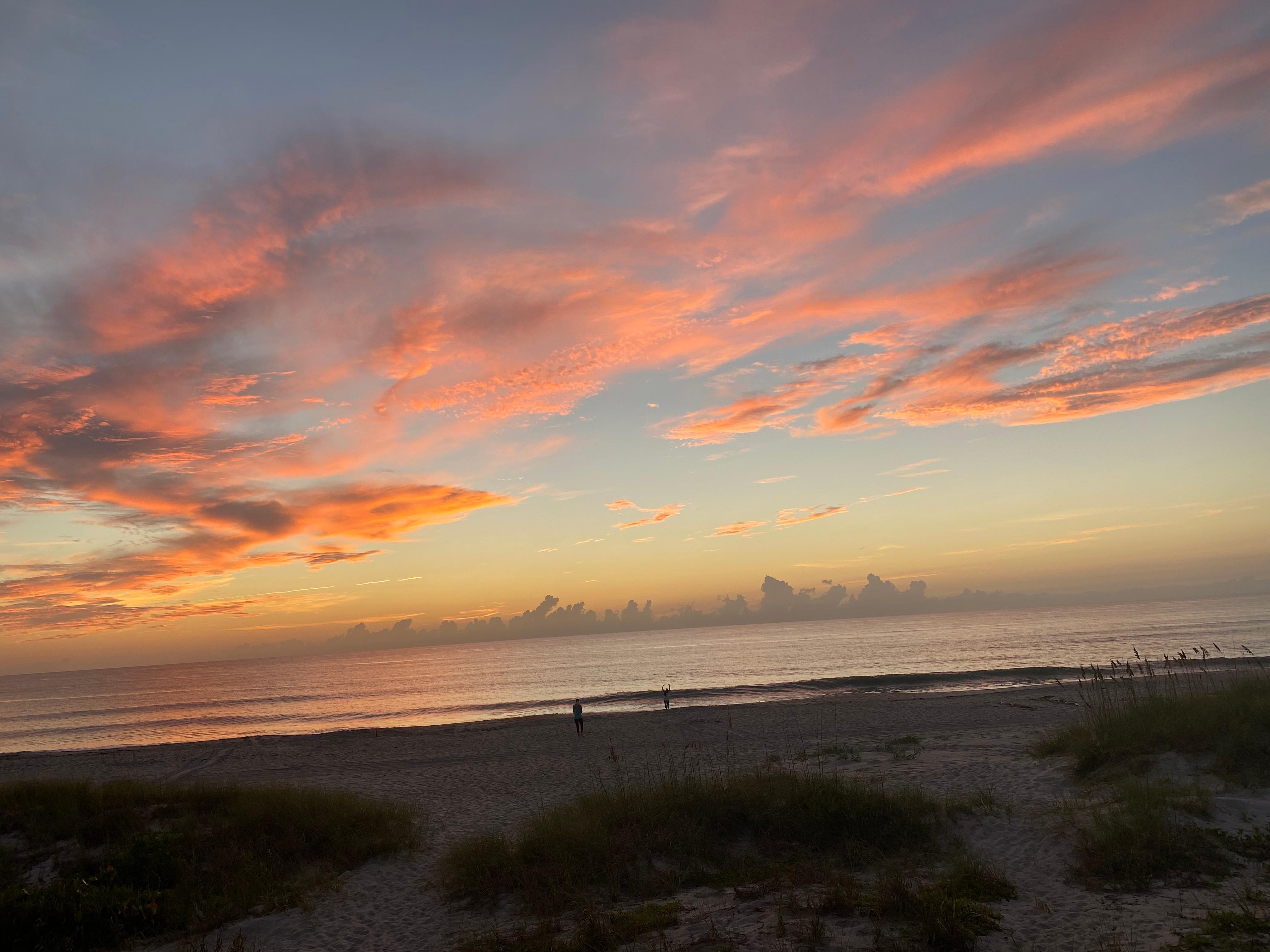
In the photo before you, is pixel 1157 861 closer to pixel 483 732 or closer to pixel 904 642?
pixel 483 732

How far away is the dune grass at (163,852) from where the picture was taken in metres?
9.78

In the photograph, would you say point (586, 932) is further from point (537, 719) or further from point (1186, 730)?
point (537, 719)

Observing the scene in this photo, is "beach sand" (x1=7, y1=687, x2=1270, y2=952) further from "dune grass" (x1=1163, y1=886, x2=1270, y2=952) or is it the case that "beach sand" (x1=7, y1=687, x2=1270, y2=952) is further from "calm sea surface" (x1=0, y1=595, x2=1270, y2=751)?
"calm sea surface" (x1=0, y1=595, x2=1270, y2=751)

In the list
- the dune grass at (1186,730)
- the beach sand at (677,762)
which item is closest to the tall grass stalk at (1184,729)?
the dune grass at (1186,730)

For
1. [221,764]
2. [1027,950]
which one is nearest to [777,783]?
[1027,950]

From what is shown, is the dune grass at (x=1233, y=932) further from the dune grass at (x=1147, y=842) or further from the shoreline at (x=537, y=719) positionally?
the shoreline at (x=537, y=719)

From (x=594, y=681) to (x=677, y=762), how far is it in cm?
6060

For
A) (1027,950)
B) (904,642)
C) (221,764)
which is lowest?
(904,642)

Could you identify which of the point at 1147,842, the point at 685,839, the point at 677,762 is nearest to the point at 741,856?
the point at 685,839

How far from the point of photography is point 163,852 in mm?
11688

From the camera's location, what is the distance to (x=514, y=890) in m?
10.2

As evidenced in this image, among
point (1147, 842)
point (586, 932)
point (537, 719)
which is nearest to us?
point (586, 932)

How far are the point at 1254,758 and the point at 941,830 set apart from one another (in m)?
5.62

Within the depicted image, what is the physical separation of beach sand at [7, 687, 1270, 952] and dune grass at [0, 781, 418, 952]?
3.14 feet
